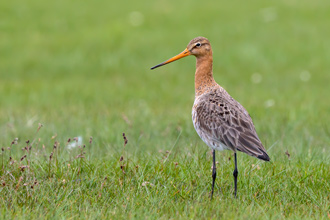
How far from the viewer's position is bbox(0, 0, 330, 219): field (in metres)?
5.30

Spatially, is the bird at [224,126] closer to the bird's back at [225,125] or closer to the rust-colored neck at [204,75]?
the bird's back at [225,125]

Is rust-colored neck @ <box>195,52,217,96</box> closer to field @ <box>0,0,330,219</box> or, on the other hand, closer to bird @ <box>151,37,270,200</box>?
bird @ <box>151,37,270,200</box>

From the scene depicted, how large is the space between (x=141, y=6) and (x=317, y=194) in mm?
15060

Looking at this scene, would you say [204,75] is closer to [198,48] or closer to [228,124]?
[198,48]

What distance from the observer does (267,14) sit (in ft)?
61.0

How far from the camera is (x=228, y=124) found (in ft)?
18.4

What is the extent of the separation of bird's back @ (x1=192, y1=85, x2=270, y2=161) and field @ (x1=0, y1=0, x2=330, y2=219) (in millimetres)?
470

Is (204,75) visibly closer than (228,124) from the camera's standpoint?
No

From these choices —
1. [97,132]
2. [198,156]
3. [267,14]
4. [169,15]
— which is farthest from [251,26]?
[198,156]

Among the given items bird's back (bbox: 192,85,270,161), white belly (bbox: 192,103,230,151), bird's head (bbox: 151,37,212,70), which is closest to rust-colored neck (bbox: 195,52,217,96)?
bird's head (bbox: 151,37,212,70)

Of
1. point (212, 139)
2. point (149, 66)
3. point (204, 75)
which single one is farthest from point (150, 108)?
point (212, 139)

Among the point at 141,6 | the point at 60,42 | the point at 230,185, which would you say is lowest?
the point at 230,185

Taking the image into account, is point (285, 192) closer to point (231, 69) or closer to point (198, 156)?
point (198, 156)

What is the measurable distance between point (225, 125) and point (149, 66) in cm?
953
